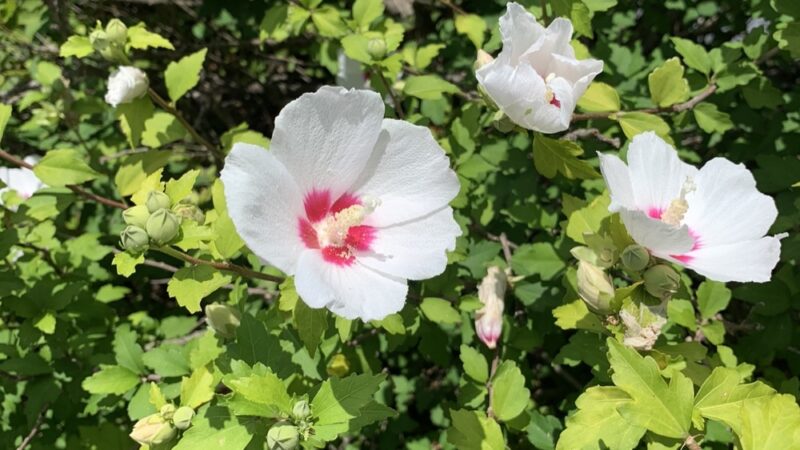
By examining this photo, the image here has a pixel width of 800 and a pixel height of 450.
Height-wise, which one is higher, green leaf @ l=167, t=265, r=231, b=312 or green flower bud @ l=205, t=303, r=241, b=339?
green leaf @ l=167, t=265, r=231, b=312

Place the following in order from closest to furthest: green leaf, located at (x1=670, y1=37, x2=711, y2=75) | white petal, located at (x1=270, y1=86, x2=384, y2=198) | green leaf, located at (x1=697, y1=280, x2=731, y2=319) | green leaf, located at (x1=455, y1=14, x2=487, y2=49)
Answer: white petal, located at (x1=270, y1=86, x2=384, y2=198) → green leaf, located at (x1=697, y1=280, x2=731, y2=319) → green leaf, located at (x1=670, y1=37, x2=711, y2=75) → green leaf, located at (x1=455, y1=14, x2=487, y2=49)

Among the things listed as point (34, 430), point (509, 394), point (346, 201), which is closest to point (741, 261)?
point (509, 394)

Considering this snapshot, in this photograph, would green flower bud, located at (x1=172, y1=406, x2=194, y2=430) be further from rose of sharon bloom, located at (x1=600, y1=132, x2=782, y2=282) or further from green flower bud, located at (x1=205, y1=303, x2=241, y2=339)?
rose of sharon bloom, located at (x1=600, y1=132, x2=782, y2=282)

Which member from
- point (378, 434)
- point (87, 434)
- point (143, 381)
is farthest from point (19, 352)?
point (378, 434)

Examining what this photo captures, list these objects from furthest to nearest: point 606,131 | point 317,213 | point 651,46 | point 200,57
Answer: point 651,46 → point 606,131 → point 200,57 → point 317,213

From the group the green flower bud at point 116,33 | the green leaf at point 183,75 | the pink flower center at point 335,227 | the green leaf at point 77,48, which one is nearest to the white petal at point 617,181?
the pink flower center at point 335,227

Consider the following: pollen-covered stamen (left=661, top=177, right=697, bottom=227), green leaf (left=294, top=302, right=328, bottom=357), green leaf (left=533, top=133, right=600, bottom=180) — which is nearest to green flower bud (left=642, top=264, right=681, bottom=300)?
pollen-covered stamen (left=661, top=177, right=697, bottom=227)

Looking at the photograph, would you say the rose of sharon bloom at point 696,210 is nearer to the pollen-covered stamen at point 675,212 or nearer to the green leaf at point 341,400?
the pollen-covered stamen at point 675,212

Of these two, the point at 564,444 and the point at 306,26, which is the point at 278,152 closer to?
the point at 564,444
